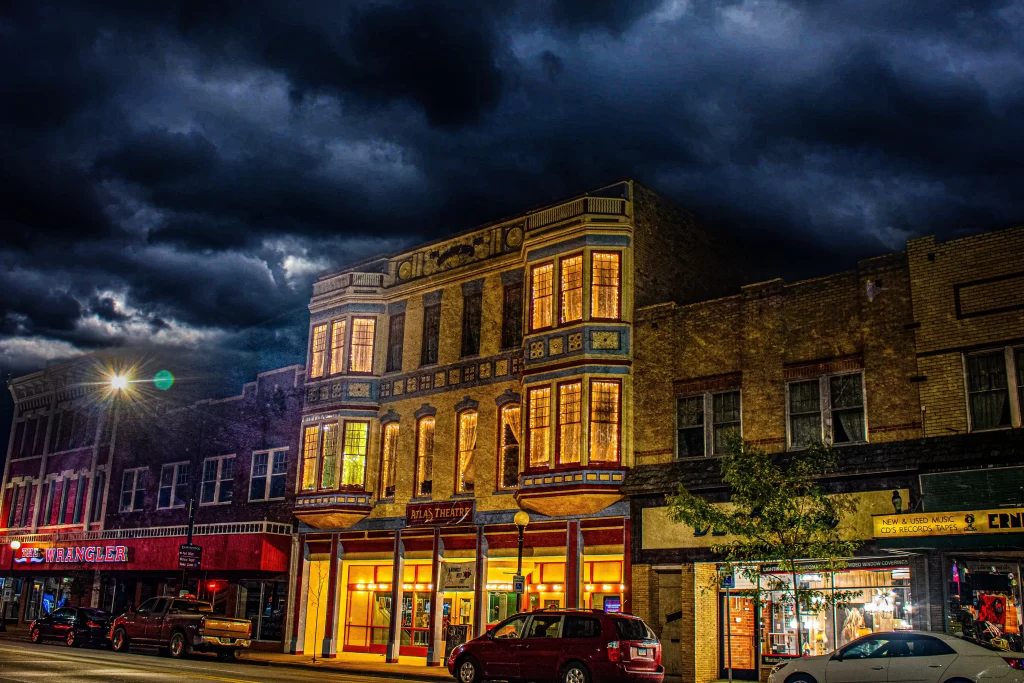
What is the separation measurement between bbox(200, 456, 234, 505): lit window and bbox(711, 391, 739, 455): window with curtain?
21661mm

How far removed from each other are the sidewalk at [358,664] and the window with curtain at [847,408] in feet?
36.7

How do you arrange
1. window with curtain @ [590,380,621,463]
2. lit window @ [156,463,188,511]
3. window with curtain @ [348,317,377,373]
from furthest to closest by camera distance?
lit window @ [156,463,188,511], window with curtain @ [348,317,377,373], window with curtain @ [590,380,621,463]

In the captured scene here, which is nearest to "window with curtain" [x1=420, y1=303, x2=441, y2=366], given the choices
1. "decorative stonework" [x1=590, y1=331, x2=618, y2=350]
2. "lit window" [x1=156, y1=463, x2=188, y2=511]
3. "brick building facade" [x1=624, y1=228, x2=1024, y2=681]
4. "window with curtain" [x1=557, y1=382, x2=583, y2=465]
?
"window with curtain" [x1=557, y1=382, x2=583, y2=465]

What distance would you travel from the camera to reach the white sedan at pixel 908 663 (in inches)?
571

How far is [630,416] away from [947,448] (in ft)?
29.1

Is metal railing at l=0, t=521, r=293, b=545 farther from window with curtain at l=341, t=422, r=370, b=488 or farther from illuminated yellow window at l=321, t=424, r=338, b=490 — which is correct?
window with curtain at l=341, t=422, r=370, b=488

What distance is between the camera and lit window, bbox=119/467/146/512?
4388cm

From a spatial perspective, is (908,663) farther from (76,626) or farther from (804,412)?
(76,626)

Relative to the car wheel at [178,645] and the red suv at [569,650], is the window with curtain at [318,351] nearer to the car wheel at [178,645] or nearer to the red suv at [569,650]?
the car wheel at [178,645]

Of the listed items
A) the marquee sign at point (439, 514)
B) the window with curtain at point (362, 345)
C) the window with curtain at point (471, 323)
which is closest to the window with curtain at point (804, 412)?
the marquee sign at point (439, 514)

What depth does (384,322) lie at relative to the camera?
3450 centimetres

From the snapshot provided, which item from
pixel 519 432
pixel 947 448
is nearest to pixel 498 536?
pixel 519 432

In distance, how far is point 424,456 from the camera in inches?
1266

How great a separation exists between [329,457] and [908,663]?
22.1 m
